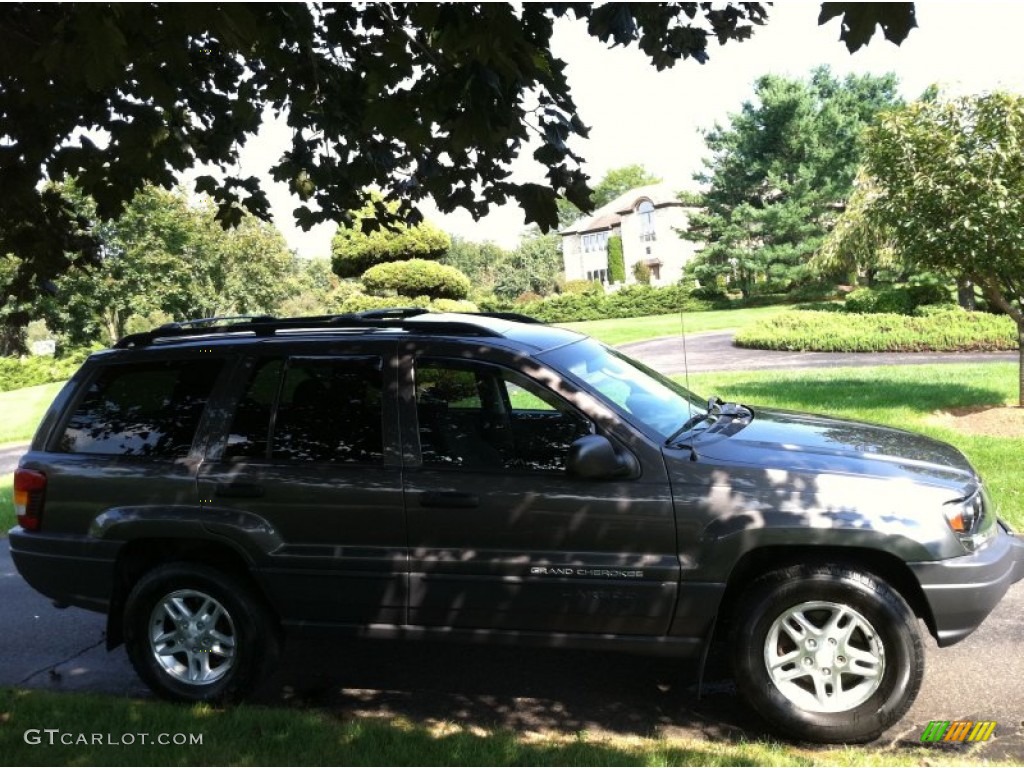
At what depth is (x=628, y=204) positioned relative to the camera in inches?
2950

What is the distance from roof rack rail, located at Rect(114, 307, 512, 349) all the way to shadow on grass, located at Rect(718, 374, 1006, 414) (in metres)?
7.30

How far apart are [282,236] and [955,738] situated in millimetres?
47870

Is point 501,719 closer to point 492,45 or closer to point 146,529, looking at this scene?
point 146,529

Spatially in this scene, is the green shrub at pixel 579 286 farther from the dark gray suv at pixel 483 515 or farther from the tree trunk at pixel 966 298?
the dark gray suv at pixel 483 515

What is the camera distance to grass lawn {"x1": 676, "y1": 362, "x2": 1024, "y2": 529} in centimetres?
824

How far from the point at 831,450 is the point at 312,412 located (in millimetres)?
2524

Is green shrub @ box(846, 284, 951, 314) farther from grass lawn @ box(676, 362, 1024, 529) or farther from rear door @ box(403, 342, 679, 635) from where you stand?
rear door @ box(403, 342, 679, 635)

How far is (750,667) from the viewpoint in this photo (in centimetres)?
369

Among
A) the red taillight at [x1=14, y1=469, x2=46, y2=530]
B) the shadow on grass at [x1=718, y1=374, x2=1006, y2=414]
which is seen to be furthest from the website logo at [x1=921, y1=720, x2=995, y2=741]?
the shadow on grass at [x1=718, y1=374, x2=1006, y2=414]

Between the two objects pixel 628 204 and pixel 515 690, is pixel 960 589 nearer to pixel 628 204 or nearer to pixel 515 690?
pixel 515 690

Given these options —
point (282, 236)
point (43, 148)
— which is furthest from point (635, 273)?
point (43, 148)

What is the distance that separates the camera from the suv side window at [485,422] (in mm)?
3986

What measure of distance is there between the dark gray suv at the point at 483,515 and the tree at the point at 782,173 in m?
41.0

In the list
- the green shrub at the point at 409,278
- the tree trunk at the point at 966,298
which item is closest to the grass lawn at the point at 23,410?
the green shrub at the point at 409,278
